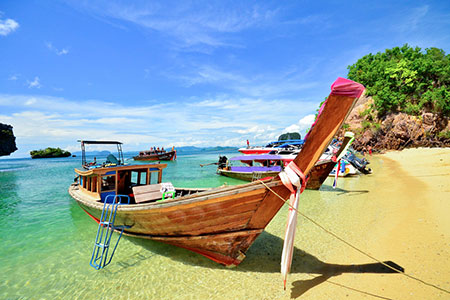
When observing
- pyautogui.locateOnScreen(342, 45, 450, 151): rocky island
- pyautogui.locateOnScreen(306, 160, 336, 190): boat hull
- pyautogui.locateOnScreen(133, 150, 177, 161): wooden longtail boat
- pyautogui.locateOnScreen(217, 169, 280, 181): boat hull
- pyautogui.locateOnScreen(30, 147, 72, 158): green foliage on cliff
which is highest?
pyautogui.locateOnScreen(342, 45, 450, 151): rocky island

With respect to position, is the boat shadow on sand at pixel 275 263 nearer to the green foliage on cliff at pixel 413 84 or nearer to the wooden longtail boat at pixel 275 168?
the wooden longtail boat at pixel 275 168

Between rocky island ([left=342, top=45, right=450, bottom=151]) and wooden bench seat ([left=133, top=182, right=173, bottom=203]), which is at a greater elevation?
rocky island ([left=342, top=45, right=450, bottom=151])

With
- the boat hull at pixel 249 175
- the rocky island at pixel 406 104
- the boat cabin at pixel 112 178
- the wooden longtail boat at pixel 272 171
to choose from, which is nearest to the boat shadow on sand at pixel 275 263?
the boat cabin at pixel 112 178

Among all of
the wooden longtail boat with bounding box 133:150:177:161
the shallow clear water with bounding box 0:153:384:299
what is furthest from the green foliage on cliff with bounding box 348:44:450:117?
the wooden longtail boat with bounding box 133:150:177:161

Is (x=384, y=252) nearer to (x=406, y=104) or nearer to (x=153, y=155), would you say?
(x=406, y=104)

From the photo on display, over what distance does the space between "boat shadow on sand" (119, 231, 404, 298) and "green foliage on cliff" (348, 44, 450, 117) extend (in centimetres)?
4180

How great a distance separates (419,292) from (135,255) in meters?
7.04

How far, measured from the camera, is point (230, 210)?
4211 millimetres

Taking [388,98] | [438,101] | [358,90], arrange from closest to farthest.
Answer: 1. [358,90]
2. [438,101]
3. [388,98]

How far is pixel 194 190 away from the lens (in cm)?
812

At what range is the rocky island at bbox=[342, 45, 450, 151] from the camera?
32.4 m

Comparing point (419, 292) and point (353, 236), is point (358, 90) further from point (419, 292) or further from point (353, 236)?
point (353, 236)

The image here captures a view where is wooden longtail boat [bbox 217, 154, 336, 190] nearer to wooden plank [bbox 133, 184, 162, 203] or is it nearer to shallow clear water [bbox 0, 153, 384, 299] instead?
shallow clear water [bbox 0, 153, 384, 299]

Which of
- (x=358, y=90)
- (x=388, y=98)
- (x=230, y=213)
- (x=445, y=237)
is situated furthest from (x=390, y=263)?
(x=388, y=98)
